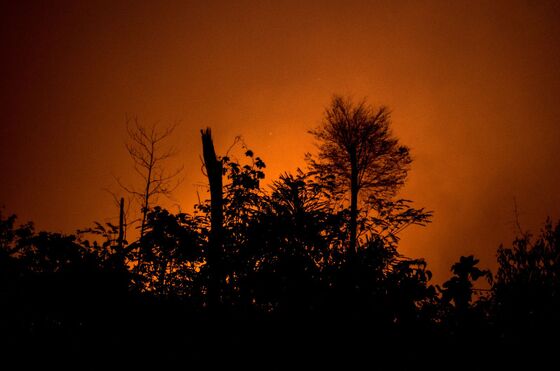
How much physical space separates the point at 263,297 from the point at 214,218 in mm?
2276

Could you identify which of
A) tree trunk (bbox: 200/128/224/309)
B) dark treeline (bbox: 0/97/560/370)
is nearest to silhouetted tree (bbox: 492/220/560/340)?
dark treeline (bbox: 0/97/560/370)

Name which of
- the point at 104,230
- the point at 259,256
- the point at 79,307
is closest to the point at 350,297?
the point at 259,256

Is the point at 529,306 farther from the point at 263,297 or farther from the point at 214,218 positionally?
the point at 214,218

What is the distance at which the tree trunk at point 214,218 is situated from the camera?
7.12 metres

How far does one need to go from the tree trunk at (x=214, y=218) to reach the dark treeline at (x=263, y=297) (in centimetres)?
2

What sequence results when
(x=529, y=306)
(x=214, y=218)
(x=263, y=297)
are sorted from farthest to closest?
1. (x=214, y=218)
2. (x=263, y=297)
3. (x=529, y=306)

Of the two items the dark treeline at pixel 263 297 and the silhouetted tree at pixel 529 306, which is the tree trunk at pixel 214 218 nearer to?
the dark treeline at pixel 263 297

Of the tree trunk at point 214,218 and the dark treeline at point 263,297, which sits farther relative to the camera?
the tree trunk at point 214,218

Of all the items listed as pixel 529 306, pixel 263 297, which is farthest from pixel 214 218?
pixel 529 306

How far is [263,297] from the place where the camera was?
6.41 meters

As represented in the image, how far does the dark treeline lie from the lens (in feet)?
15.1

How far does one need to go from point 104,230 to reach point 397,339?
667 centimetres

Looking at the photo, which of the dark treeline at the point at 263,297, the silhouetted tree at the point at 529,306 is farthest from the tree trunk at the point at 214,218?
the silhouetted tree at the point at 529,306

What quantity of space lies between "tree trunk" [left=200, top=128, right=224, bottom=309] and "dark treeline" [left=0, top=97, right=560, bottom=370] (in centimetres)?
2
